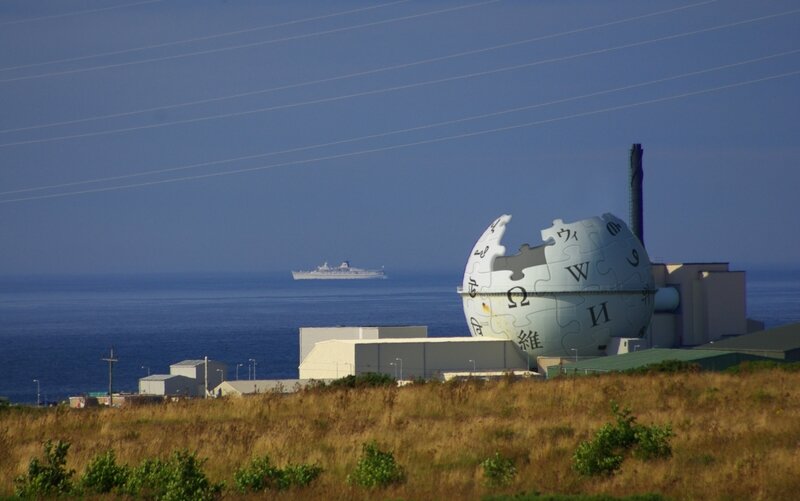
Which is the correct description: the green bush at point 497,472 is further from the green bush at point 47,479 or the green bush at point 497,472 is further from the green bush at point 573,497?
Result: the green bush at point 47,479

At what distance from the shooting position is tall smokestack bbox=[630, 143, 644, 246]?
64875 mm

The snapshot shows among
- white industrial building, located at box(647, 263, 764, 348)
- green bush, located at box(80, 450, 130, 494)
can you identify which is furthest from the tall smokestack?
green bush, located at box(80, 450, 130, 494)

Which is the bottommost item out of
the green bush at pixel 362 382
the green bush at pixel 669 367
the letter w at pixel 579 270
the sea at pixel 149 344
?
the sea at pixel 149 344

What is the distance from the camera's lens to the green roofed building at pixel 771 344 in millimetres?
42688

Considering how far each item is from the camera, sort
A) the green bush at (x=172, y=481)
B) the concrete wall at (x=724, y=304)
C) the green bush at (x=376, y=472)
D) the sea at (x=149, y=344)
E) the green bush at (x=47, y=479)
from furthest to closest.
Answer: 1. the sea at (x=149, y=344)
2. the concrete wall at (x=724, y=304)
3. the green bush at (x=376, y=472)
4. the green bush at (x=47, y=479)
5. the green bush at (x=172, y=481)

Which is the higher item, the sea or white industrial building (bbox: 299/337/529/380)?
white industrial building (bbox: 299/337/529/380)

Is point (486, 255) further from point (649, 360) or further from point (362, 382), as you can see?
point (362, 382)

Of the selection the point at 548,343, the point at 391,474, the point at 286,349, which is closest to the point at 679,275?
the point at 548,343

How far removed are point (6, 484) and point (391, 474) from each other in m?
5.17

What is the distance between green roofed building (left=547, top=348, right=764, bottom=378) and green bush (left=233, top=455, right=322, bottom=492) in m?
23.9

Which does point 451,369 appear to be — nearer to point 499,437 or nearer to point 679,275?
point 679,275

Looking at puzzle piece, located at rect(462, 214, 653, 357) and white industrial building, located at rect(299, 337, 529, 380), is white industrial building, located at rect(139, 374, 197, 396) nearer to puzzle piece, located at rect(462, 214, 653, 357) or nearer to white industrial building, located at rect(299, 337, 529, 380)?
white industrial building, located at rect(299, 337, 529, 380)

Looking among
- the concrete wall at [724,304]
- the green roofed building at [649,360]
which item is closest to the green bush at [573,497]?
the green roofed building at [649,360]

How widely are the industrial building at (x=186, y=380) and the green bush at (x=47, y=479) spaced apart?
3623cm
